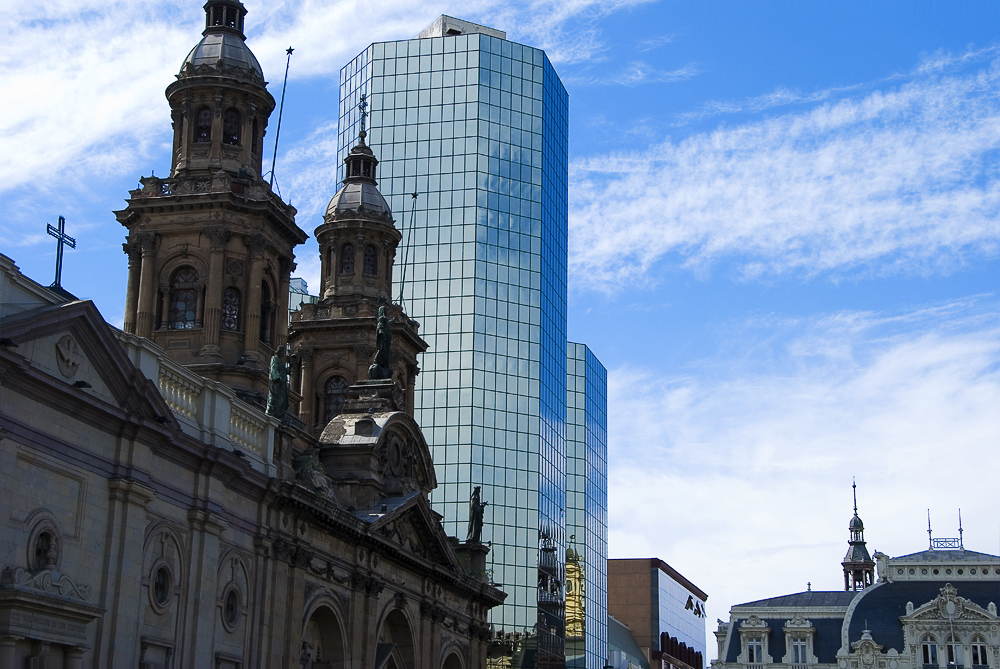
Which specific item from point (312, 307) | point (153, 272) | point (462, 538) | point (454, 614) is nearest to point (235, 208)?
point (153, 272)

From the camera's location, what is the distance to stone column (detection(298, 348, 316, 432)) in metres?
68.4

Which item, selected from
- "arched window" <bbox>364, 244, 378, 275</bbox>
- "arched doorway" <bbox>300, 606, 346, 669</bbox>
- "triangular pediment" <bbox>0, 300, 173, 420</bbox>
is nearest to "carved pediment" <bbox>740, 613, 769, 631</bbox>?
"arched window" <bbox>364, 244, 378, 275</bbox>

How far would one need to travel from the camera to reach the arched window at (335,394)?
69.2m

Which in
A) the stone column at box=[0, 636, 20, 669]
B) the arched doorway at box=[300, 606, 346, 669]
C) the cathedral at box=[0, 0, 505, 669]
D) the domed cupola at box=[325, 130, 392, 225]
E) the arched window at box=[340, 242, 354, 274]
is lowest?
the stone column at box=[0, 636, 20, 669]

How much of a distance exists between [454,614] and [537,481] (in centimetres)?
3395

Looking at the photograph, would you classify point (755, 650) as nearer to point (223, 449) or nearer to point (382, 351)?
point (382, 351)

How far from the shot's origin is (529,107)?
10344 centimetres

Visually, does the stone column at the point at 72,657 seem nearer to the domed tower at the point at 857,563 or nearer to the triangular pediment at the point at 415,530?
the triangular pediment at the point at 415,530

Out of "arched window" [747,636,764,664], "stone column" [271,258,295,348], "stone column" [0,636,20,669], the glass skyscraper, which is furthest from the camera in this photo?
"arched window" [747,636,764,664]

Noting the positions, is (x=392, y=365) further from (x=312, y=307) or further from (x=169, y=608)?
(x=169, y=608)

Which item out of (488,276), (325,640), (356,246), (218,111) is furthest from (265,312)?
(488,276)

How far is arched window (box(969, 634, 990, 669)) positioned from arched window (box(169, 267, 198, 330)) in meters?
69.9

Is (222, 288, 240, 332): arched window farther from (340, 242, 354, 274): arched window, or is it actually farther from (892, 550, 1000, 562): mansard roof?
(892, 550, 1000, 562): mansard roof

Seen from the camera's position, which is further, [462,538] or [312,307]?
[462,538]
